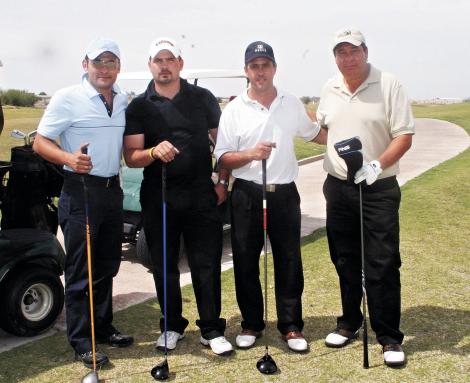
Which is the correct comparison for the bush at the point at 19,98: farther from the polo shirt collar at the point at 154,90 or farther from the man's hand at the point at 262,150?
the man's hand at the point at 262,150

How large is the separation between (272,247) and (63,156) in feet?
5.20

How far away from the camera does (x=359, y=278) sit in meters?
4.34

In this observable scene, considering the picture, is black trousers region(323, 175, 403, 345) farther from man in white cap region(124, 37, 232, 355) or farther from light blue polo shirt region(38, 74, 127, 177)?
light blue polo shirt region(38, 74, 127, 177)

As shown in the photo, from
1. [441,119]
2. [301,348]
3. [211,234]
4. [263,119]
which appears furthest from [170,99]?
[441,119]

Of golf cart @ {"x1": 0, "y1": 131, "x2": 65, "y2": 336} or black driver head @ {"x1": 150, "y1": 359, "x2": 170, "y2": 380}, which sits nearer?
black driver head @ {"x1": 150, "y1": 359, "x2": 170, "y2": 380}

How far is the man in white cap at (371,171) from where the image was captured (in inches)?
152

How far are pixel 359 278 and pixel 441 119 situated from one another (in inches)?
1378

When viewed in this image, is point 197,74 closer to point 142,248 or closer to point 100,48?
point 142,248

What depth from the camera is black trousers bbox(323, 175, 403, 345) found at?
13.1 ft

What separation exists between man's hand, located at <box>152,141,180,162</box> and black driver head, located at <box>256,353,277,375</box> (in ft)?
4.79

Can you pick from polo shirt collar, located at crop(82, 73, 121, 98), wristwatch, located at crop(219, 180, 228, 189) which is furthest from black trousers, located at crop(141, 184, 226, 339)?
polo shirt collar, located at crop(82, 73, 121, 98)

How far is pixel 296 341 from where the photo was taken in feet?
13.8

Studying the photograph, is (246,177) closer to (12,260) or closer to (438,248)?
(12,260)

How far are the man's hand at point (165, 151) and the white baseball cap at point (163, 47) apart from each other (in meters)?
0.63
